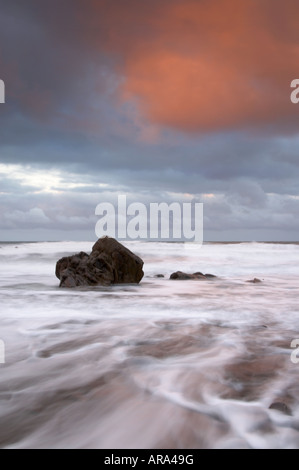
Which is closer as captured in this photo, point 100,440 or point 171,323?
point 100,440

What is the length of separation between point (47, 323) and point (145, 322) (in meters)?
1.10

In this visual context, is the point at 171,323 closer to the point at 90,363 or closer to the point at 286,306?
the point at 90,363

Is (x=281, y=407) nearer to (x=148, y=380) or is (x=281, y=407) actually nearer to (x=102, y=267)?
(x=148, y=380)

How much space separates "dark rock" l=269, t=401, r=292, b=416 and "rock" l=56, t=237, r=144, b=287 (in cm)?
614

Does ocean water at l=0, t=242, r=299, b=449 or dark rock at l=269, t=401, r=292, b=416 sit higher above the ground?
dark rock at l=269, t=401, r=292, b=416

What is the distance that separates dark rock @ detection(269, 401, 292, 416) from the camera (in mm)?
1882

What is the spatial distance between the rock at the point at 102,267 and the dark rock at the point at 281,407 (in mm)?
6145

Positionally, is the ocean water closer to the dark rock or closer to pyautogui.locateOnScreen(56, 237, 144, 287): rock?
the dark rock

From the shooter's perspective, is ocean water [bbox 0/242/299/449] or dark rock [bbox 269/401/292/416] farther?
dark rock [bbox 269/401/292/416]

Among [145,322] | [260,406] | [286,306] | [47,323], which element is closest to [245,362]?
[260,406]

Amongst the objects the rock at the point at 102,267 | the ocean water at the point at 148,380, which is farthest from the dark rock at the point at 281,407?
the rock at the point at 102,267

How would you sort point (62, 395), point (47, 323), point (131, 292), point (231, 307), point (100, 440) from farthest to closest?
point (131, 292) → point (231, 307) → point (47, 323) → point (62, 395) → point (100, 440)

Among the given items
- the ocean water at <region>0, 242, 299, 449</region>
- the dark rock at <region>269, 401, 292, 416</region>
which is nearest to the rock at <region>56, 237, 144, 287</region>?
the ocean water at <region>0, 242, 299, 449</region>
